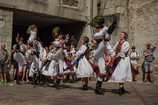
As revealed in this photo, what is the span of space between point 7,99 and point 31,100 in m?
0.56

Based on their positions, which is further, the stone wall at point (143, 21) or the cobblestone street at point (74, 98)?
the stone wall at point (143, 21)

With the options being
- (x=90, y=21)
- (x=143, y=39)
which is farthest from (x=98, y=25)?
(x=90, y=21)

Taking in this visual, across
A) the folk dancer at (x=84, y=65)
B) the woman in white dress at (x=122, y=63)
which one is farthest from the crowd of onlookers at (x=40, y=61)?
the woman in white dress at (x=122, y=63)

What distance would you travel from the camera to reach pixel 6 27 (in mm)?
Result: 16500

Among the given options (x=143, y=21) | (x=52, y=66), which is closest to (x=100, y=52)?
(x=52, y=66)

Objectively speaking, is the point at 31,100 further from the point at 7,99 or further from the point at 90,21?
the point at 90,21

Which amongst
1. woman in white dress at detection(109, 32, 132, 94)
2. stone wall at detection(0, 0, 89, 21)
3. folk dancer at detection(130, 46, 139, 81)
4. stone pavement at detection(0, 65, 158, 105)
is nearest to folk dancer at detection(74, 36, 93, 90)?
stone pavement at detection(0, 65, 158, 105)

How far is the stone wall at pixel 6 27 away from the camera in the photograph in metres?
16.3

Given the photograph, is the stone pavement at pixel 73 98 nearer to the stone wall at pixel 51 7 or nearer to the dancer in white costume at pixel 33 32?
the dancer in white costume at pixel 33 32

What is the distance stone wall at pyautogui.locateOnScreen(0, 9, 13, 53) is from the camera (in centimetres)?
1630

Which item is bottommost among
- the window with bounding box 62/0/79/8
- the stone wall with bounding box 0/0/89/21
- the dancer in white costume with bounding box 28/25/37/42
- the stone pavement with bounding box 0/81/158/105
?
the stone pavement with bounding box 0/81/158/105

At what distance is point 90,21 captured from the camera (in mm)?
20594

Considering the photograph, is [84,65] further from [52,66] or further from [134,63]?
[134,63]

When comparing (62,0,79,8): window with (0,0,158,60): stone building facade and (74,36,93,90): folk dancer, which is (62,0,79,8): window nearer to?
(0,0,158,60): stone building facade
